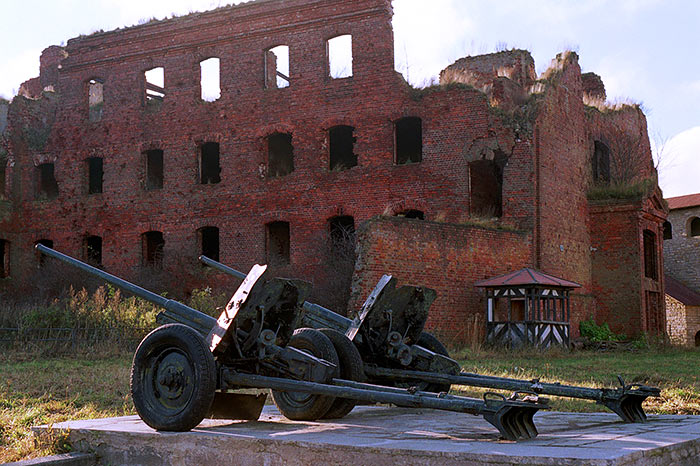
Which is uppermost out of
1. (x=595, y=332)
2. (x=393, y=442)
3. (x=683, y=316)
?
(x=393, y=442)

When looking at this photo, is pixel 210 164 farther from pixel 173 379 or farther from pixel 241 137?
pixel 173 379

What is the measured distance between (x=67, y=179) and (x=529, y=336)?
56.8 feet

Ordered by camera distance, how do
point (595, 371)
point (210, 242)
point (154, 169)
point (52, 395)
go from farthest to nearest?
point (210, 242) < point (154, 169) < point (595, 371) < point (52, 395)

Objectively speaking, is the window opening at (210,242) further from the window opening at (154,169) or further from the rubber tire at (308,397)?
the rubber tire at (308,397)

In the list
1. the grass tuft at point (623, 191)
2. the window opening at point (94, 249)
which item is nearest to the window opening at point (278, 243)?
the window opening at point (94, 249)

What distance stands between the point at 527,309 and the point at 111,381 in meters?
10.4

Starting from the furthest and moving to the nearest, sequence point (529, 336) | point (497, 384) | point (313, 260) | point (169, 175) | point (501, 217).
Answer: point (169, 175)
point (313, 260)
point (501, 217)
point (529, 336)
point (497, 384)

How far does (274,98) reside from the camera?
24.6 metres

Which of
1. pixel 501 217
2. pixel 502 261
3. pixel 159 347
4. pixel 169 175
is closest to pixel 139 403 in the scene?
pixel 159 347

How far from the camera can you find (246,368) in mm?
6016

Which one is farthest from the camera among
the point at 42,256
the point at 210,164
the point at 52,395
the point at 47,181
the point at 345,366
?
the point at 47,181

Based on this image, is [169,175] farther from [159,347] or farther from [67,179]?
[159,347]

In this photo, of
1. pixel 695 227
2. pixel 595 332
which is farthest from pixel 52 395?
pixel 695 227

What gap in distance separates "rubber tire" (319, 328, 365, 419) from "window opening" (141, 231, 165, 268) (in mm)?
19577
